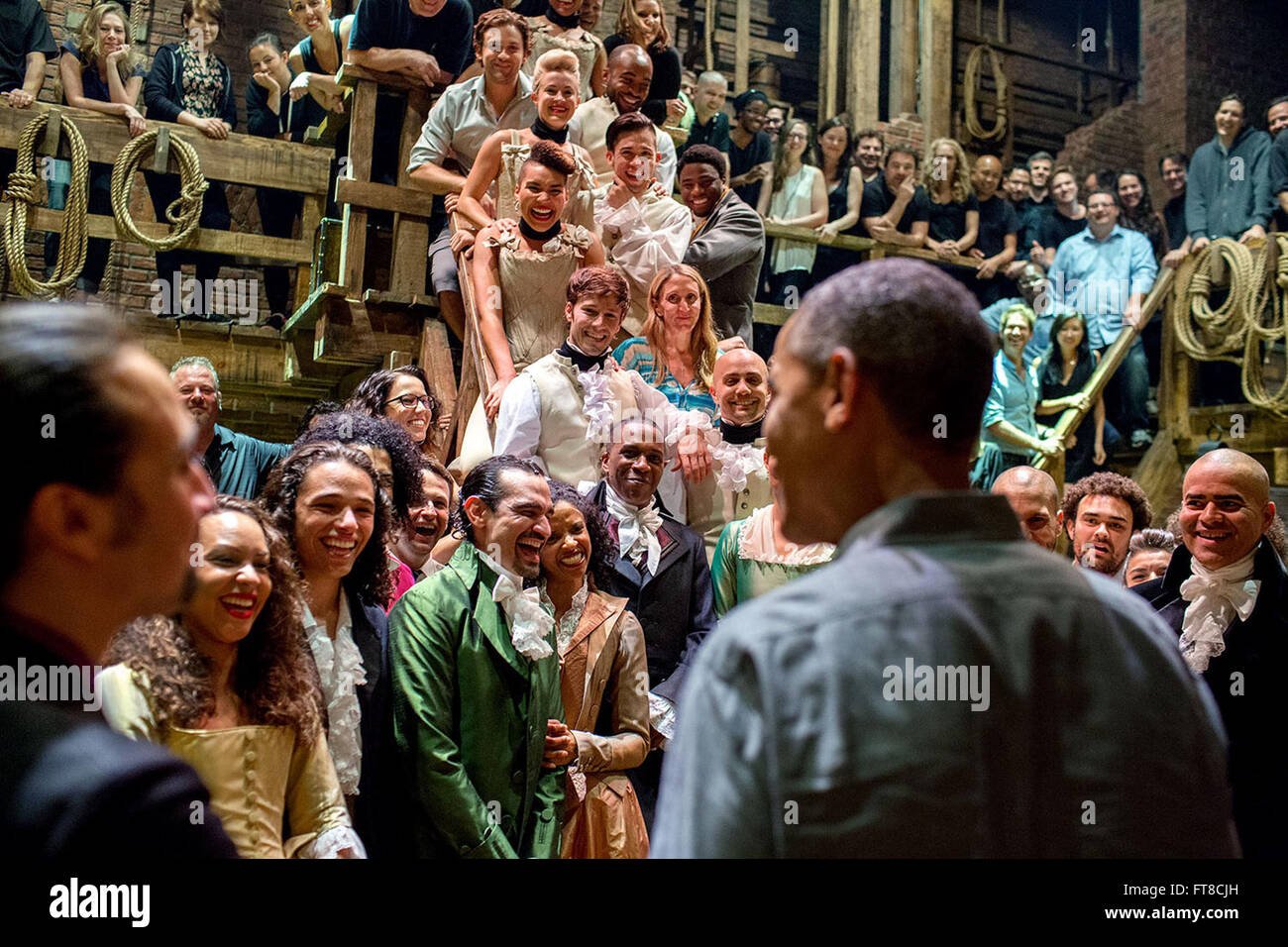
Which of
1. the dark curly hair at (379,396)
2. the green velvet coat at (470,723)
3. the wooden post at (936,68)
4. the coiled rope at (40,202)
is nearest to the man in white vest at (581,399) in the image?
the dark curly hair at (379,396)

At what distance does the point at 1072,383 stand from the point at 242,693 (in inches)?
281

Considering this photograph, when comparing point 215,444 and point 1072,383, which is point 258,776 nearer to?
point 215,444

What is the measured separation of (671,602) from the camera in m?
3.68

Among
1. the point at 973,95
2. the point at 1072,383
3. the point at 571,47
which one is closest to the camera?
the point at 571,47

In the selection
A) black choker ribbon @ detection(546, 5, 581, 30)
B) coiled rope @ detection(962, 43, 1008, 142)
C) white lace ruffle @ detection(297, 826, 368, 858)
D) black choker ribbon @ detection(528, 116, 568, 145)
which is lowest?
white lace ruffle @ detection(297, 826, 368, 858)

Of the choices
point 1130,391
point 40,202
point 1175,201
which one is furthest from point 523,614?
point 1175,201

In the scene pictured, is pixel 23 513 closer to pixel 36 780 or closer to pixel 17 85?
pixel 36 780

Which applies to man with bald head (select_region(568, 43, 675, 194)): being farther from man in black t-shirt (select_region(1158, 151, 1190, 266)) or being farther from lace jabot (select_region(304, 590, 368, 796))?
man in black t-shirt (select_region(1158, 151, 1190, 266))

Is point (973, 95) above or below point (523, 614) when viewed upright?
above

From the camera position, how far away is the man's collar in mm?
1213

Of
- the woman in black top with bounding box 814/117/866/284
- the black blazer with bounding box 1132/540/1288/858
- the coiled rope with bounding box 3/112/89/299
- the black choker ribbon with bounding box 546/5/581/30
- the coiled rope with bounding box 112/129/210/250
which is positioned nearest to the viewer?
the black blazer with bounding box 1132/540/1288/858

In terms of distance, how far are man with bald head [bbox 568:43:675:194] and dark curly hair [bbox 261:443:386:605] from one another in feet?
9.85

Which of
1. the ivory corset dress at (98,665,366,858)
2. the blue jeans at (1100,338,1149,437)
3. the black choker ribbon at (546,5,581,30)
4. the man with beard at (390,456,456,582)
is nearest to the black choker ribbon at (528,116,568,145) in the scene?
the black choker ribbon at (546,5,581,30)
